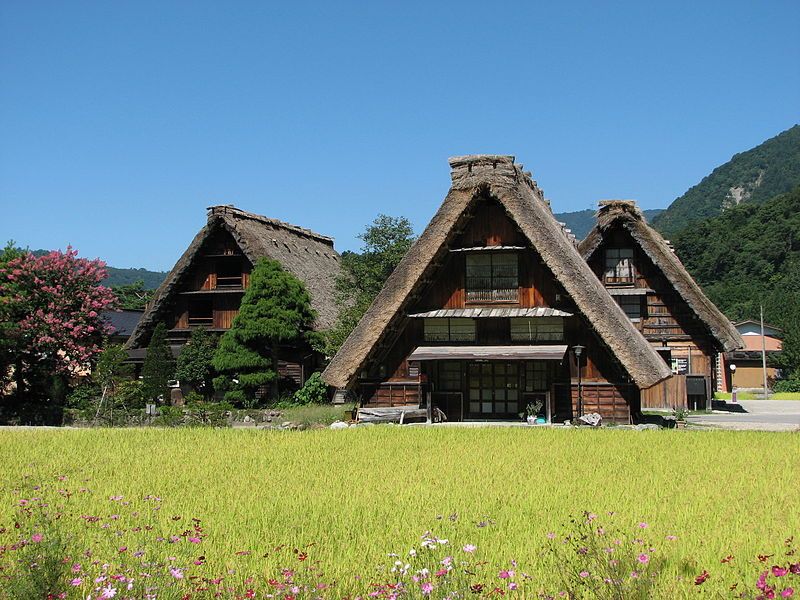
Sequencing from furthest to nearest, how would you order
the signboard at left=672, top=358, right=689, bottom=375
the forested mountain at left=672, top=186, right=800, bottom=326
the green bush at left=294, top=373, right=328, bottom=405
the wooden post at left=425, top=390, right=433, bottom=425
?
the forested mountain at left=672, top=186, right=800, bottom=326
the green bush at left=294, top=373, right=328, bottom=405
the signboard at left=672, top=358, right=689, bottom=375
the wooden post at left=425, top=390, right=433, bottom=425

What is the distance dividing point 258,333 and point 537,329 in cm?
1065

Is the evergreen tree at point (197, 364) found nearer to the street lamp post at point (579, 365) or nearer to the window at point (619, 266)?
the window at point (619, 266)

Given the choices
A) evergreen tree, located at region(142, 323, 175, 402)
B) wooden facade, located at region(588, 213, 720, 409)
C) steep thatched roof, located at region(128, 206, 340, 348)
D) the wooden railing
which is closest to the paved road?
wooden facade, located at region(588, 213, 720, 409)

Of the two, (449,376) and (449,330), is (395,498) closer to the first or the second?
(449,330)

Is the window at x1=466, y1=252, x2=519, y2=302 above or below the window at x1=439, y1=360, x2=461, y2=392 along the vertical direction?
above

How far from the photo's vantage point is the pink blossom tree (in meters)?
27.1

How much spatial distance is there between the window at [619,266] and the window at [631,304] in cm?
53

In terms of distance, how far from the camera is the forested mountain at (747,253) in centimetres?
→ 6494

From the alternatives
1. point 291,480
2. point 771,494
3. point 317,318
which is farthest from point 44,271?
point 771,494

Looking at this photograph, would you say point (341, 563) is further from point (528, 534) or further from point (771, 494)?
point (771, 494)

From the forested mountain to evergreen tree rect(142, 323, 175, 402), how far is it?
44.6 metres

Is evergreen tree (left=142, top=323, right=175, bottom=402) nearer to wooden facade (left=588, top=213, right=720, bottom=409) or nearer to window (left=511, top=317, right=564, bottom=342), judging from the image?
window (left=511, top=317, right=564, bottom=342)

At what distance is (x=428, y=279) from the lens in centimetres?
2245

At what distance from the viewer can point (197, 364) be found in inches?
1225
